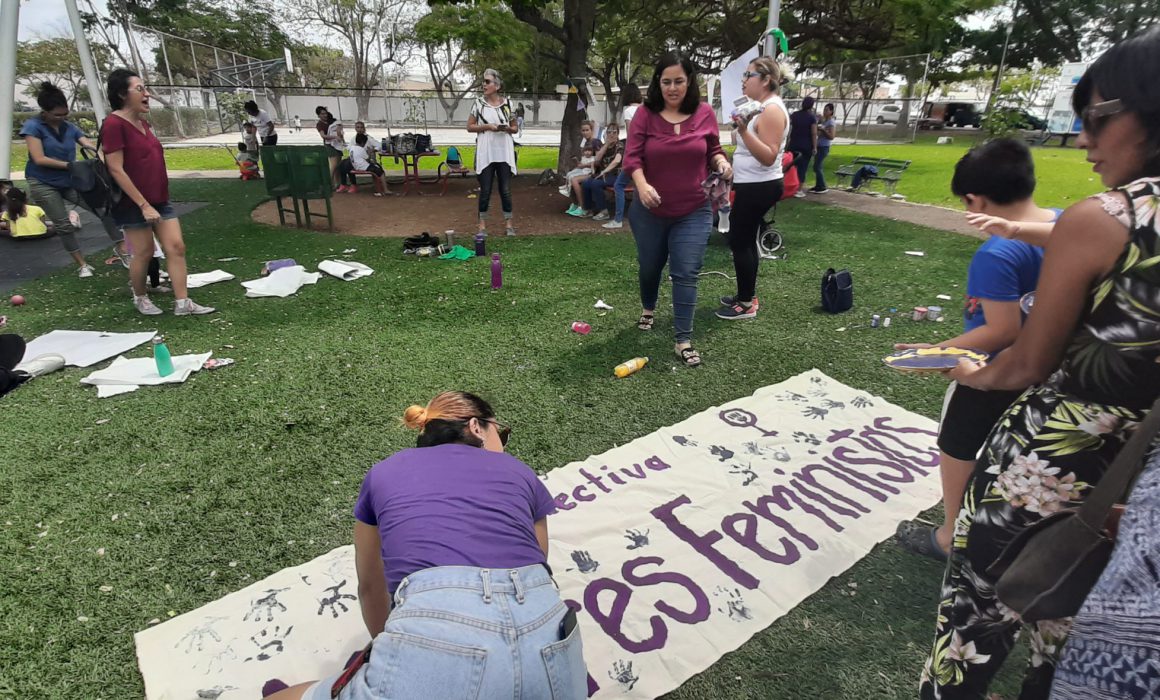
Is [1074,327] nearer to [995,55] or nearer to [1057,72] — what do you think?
[1057,72]

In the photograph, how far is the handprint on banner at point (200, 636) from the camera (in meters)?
2.03

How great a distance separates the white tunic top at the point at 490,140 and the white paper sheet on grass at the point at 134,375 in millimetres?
4031

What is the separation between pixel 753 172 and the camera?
4527 millimetres

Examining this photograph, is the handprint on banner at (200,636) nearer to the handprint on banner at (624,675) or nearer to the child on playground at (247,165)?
the handprint on banner at (624,675)

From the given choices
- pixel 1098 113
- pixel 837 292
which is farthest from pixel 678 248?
pixel 1098 113

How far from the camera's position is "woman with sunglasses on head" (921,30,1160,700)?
102cm

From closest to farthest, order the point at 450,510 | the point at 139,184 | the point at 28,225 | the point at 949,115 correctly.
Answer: the point at 450,510 → the point at 139,184 → the point at 28,225 → the point at 949,115

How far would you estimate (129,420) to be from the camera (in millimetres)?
3363

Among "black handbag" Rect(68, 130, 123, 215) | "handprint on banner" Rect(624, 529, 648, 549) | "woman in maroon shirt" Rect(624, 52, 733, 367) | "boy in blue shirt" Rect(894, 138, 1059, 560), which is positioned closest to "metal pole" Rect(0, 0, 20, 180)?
"black handbag" Rect(68, 130, 123, 215)

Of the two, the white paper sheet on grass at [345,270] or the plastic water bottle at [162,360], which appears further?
the white paper sheet on grass at [345,270]

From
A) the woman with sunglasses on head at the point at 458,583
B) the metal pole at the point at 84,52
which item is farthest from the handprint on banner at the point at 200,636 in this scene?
the metal pole at the point at 84,52

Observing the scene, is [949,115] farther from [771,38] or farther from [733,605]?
[733,605]

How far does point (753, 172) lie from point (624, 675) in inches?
147

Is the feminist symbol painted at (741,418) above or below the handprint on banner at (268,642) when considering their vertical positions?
above
